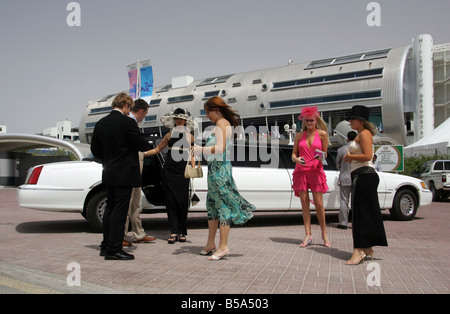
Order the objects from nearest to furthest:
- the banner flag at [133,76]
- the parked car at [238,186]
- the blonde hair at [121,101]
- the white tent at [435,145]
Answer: the blonde hair at [121,101] → the parked car at [238,186] → the banner flag at [133,76] → the white tent at [435,145]

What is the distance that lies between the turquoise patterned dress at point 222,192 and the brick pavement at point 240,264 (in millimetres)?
483

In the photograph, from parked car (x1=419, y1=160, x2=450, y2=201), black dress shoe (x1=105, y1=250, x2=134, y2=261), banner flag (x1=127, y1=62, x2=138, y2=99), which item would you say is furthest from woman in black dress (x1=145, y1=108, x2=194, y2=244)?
parked car (x1=419, y1=160, x2=450, y2=201)

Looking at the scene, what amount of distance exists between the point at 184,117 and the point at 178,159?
2.10 feet

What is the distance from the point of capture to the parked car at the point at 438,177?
16906mm

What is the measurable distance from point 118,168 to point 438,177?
54.0 feet

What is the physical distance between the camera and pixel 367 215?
4.41 m

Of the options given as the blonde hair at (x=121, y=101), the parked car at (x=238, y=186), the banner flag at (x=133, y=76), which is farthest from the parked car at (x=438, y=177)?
the blonde hair at (x=121, y=101)

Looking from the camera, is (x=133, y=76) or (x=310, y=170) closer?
(x=310, y=170)

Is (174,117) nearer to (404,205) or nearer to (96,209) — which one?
(96,209)

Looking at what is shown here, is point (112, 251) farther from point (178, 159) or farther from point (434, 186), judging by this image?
point (434, 186)

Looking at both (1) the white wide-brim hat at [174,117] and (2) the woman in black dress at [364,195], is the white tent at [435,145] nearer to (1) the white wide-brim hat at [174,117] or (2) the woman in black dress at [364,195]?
(2) the woman in black dress at [364,195]

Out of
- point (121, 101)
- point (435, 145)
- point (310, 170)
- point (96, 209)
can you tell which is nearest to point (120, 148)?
point (121, 101)
